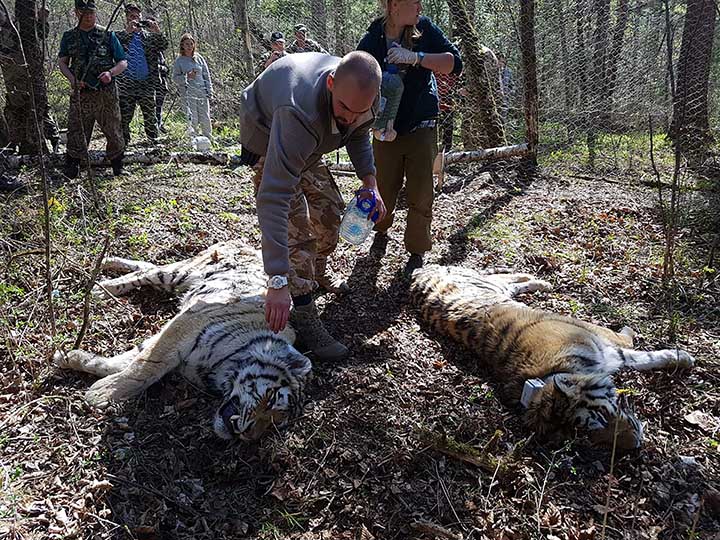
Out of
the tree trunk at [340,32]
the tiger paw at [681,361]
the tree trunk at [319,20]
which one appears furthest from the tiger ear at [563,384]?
the tree trunk at [319,20]

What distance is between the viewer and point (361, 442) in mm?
2645

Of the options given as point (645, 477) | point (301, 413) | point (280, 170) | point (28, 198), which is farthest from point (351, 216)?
point (28, 198)

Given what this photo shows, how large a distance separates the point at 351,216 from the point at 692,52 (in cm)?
696

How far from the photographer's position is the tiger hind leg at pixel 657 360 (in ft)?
10.3

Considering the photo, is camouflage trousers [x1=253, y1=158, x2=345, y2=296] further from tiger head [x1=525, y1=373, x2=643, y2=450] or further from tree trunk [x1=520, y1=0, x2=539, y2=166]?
tree trunk [x1=520, y1=0, x2=539, y2=166]

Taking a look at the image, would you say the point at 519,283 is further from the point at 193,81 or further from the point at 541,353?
the point at 193,81

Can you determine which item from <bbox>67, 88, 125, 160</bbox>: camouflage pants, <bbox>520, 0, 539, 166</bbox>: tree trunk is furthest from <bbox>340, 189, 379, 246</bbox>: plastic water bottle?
<bbox>520, 0, 539, 166</bbox>: tree trunk

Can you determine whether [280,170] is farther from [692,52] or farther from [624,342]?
[692,52]

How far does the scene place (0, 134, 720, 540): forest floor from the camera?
2.24 m

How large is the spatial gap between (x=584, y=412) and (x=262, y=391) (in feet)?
5.59

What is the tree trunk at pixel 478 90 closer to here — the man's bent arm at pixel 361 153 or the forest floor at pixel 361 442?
the forest floor at pixel 361 442

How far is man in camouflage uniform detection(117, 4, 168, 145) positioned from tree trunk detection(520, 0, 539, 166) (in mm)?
5690

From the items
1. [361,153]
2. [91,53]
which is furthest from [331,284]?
[91,53]

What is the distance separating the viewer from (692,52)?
24.3 ft
